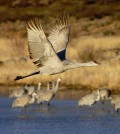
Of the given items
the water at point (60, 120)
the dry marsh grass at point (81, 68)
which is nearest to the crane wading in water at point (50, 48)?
the water at point (60, 120)

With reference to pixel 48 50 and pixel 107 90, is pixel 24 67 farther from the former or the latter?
pixel 48 50

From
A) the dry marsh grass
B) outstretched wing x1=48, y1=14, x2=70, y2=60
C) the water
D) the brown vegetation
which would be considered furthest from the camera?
the brown vegetation

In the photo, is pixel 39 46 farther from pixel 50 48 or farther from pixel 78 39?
pixel 78 39

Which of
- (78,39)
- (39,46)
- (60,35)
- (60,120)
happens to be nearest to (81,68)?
(60,120)

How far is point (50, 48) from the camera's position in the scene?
1461 centimetres

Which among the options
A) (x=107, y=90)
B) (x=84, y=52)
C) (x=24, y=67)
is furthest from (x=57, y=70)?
(x=84, y=52)

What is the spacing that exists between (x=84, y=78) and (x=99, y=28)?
22140mm

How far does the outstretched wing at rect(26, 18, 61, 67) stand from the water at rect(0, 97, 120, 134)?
1.35 meters

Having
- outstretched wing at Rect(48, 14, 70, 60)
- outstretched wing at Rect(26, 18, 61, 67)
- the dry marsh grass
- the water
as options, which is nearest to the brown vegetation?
the dry marsh grass

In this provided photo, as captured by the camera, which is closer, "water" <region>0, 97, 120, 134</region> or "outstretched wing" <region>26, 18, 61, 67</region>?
"outstretched wing" <region>26, 18, 61, 67</region>

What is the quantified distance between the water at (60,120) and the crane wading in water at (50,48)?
44.4 inches

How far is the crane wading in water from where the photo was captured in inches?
571

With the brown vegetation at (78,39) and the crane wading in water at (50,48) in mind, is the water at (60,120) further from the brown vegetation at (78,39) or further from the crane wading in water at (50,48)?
the brown vegetation at (78,39)

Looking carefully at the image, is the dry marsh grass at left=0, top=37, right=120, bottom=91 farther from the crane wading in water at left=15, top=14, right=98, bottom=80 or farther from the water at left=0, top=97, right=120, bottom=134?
the crane wading in water at left=15, top=14, right=98, bottom=80
